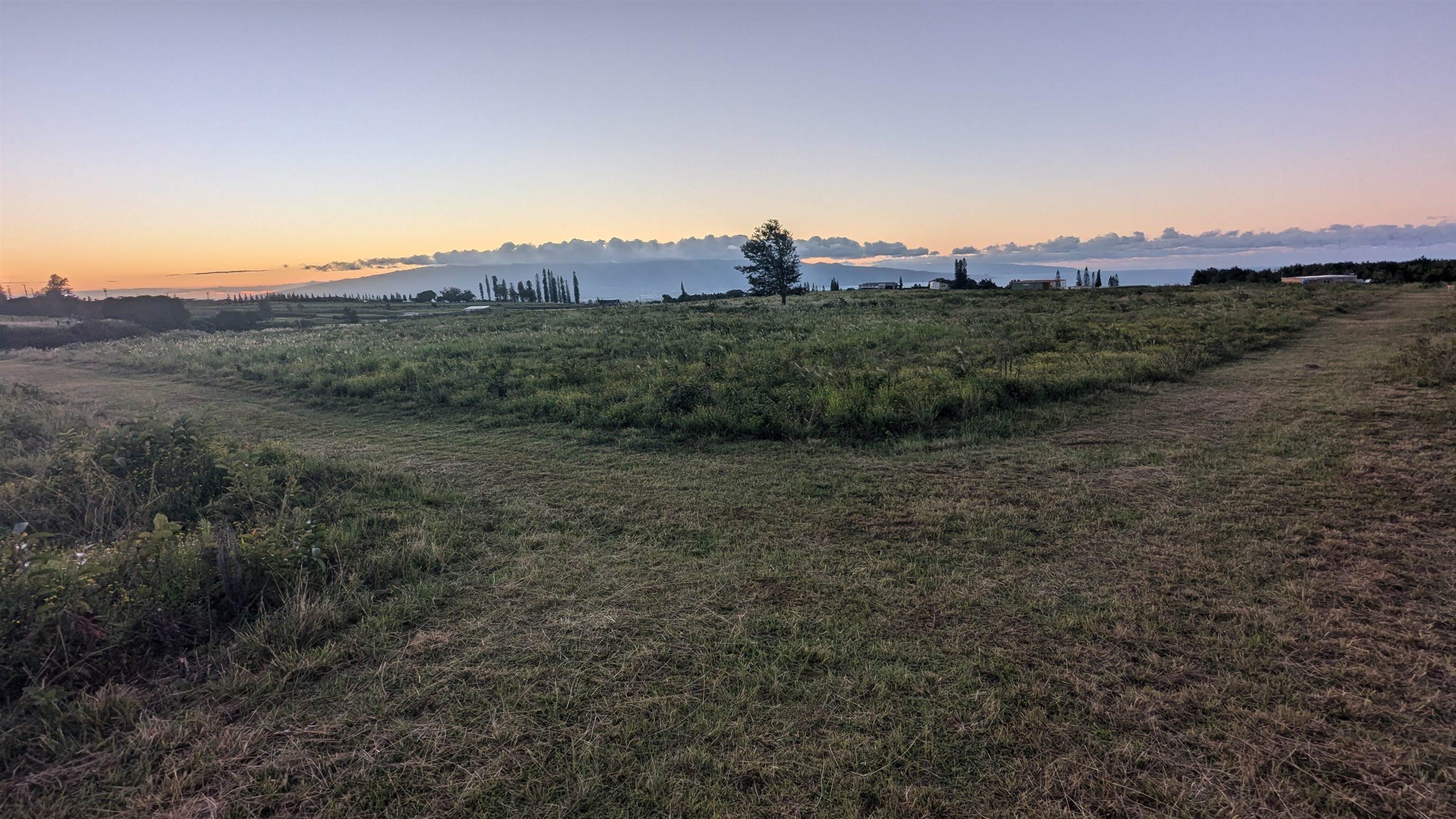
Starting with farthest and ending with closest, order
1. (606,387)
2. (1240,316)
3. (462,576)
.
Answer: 1. (1240,316)
2. (606,387)
3. (462,576)

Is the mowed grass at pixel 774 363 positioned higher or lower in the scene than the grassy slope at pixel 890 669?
higher

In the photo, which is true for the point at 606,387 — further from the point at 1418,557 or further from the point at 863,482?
the point at 1418,557

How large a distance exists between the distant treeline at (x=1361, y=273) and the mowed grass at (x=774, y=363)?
16.6 meters

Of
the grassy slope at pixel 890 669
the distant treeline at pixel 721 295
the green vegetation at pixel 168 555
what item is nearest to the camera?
the grassy slope at pixel 890 669

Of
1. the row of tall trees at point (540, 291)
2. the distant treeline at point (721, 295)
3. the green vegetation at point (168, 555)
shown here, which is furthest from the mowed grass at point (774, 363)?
the row of tall trees at point (540, 291)

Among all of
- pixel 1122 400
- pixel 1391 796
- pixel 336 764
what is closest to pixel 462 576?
pixel 336 764

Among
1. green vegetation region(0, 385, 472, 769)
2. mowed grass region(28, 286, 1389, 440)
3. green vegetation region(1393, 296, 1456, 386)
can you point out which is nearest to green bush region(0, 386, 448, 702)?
green vegetation region(0, 385, 472, 769)

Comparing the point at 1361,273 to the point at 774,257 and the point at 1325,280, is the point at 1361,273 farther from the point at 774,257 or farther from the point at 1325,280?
the point at 774,257

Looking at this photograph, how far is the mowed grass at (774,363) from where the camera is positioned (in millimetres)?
10078

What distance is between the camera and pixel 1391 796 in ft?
8.43

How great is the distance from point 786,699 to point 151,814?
294 centimetres

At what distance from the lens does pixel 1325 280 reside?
1999 inches

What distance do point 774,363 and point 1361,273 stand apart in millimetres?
71373

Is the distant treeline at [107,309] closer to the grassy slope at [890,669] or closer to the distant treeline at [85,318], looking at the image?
the distant treeline at [85,318]
